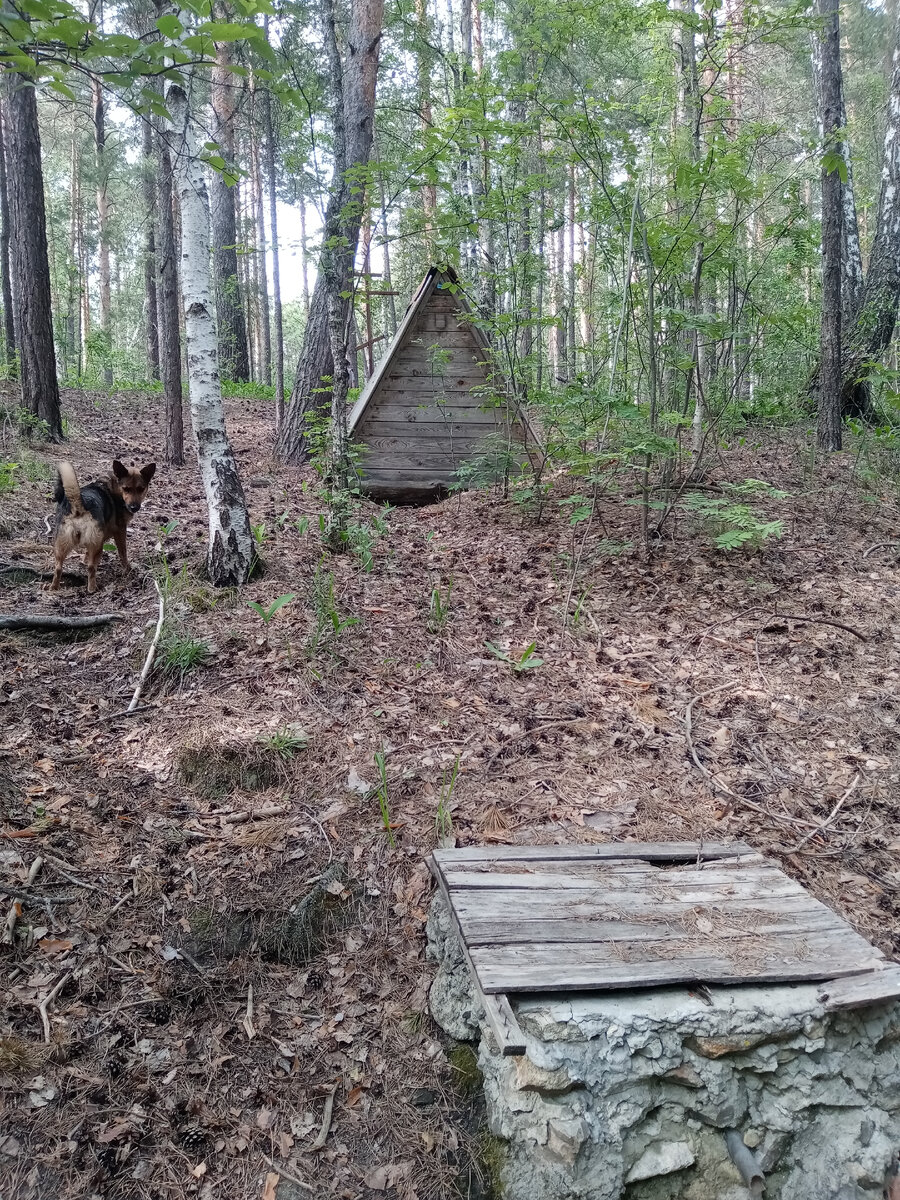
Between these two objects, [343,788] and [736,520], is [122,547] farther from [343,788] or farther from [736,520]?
[736,520]

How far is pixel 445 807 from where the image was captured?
372cm

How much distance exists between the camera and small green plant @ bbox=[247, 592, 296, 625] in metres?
4.98

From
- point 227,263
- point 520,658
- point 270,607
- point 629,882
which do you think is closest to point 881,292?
point 520,658

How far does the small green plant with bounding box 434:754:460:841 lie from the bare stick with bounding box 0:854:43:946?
182 centimetres

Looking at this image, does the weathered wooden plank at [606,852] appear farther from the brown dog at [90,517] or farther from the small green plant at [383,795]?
the brown dog at [90,517]

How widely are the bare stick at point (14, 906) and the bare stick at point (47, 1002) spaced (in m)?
0.28

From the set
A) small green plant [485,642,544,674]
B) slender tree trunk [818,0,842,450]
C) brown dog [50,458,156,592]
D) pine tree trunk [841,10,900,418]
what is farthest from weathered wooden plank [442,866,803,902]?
pine tree trunk [841,10,900,418]

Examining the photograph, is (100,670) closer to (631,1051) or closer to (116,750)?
(116,750)

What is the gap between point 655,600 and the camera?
562 cm

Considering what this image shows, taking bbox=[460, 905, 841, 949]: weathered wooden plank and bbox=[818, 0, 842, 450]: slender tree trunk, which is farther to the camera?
bbox=[818, 0, 842, 450]: slender tree trunk

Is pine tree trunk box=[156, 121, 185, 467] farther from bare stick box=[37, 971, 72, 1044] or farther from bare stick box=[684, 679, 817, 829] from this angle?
bare stick box=[37, 971, 72, 1044]

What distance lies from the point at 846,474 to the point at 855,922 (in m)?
5.79

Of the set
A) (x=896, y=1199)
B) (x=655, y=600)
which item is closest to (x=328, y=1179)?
(x=896, y=1199)

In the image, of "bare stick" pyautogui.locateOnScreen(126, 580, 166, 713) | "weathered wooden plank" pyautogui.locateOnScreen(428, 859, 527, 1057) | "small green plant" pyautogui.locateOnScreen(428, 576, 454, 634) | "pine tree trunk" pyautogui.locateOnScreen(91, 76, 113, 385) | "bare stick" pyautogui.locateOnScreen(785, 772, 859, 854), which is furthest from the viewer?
"pine tree trunk" pyautogui.locateOnScreen(91, 76, 113, 385)
